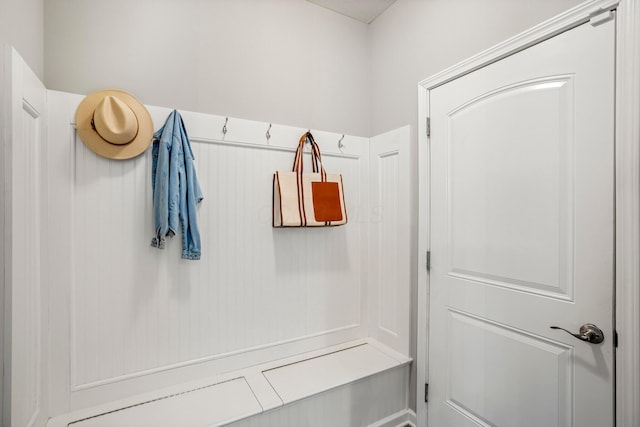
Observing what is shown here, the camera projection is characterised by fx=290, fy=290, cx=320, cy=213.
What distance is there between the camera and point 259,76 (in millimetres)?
1757

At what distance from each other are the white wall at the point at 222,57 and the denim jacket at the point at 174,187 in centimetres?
21

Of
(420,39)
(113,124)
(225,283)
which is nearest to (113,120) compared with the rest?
(113,124)

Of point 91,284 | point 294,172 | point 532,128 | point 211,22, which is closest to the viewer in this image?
point 532,128

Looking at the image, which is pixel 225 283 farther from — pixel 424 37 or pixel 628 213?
pixel 424 37

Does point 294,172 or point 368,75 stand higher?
point 368,75

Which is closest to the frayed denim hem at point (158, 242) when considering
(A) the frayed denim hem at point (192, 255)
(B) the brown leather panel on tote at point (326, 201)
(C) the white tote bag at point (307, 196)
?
(A) the frayed denim hem at point (192, 255)

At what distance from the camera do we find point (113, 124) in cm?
126

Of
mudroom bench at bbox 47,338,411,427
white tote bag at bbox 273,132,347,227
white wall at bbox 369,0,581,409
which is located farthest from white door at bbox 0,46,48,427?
white wall at bbox 369,0,581,409

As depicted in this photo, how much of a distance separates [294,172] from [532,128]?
1.17 metres

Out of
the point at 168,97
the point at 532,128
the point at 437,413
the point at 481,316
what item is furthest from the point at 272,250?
the point at 532,128

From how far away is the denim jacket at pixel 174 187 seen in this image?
4.51 feet

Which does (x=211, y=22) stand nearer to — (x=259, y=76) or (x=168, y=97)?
(x=259, y=76)

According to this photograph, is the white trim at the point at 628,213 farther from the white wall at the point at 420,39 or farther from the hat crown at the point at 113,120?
the hat crown at the point at 113,120

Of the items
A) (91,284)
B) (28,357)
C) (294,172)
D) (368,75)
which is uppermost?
(368,75)
